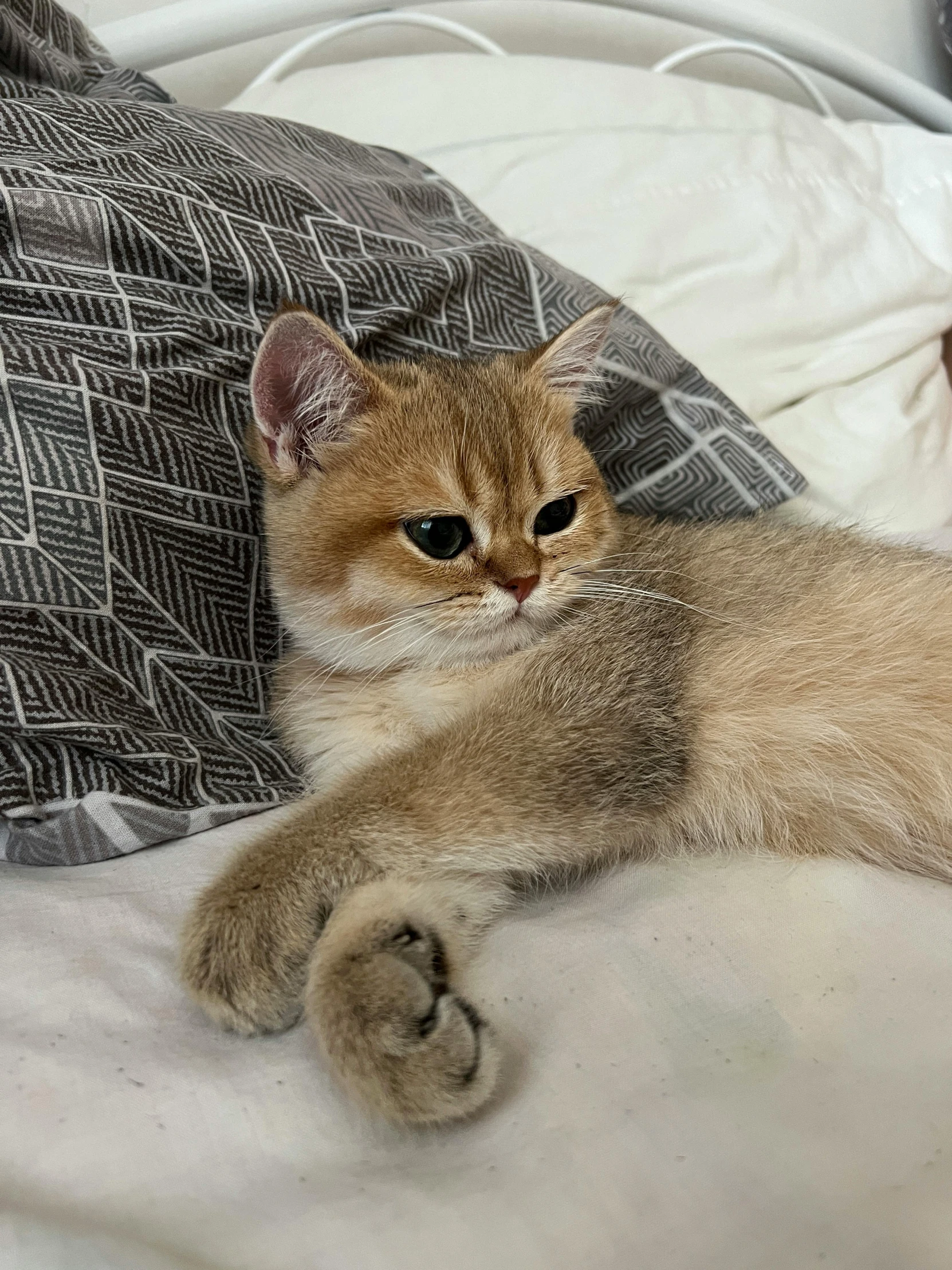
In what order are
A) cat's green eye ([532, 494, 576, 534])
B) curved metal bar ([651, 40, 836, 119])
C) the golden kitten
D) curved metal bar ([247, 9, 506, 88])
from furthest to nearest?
curved metal bar ([651, 40, 836, 119])
curved metal bar ([247, 9, 506, 88])
cat's green eye ([532, 494, 576, 534])
the golden kitten

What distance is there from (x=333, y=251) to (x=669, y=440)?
603 mm

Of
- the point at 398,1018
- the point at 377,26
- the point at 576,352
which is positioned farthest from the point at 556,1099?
the point at 377,26

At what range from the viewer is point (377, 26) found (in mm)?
2176

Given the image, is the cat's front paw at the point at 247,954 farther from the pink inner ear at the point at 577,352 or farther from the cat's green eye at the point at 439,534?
the pink inner ear at the point at 577,352

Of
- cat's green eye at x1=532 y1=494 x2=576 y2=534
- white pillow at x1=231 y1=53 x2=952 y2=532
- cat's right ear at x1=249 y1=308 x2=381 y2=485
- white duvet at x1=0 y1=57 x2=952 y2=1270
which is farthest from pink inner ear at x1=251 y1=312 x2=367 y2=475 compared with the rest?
white pillow at x1=231 y1=53 x2=952 y2=532

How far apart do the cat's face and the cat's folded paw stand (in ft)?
1.19

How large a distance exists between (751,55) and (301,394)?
7.61 feet

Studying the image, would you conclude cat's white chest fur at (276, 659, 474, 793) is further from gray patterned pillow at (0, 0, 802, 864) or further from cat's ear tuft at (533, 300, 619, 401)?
cat's ear tuft at (533, 300, 619, 401)

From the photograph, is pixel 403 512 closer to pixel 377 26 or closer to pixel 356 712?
pixel 356 712

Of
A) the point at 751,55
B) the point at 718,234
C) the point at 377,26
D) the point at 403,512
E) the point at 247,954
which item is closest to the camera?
the point at 247,954

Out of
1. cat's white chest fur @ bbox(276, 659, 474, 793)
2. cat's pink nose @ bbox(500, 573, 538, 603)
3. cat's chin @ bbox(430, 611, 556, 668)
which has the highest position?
cat's pink nose @ bbox(500, 573, 538, 603)

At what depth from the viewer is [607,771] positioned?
0.94 meters

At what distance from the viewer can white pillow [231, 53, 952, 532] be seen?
1715mm

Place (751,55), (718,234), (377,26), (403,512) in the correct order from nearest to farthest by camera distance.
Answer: (403,512) < (718,234) < (377,26) < (751,55)
